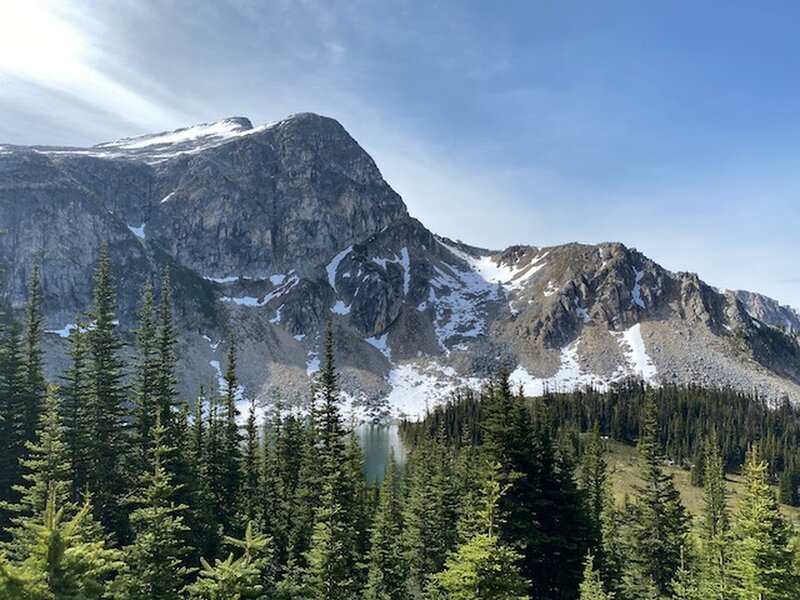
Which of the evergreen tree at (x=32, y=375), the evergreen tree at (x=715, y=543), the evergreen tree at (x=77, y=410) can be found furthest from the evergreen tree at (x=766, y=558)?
the evergreen tree at (x=32, y=375)

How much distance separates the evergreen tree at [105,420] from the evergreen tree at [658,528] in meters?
34.8

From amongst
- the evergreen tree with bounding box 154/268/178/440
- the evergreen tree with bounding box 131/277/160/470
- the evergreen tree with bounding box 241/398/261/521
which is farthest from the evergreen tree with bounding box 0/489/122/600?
the evergreen tree with bounding box 241/398/261/521

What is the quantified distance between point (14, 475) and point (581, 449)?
118 metres

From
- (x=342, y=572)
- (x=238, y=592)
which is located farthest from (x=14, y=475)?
(x=238, y=592)

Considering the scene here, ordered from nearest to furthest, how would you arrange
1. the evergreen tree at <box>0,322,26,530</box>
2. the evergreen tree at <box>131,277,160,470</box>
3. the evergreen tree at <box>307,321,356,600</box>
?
1. the evergreen tree at <box>307,321,356,600</box>
2. the evergreen tree at <box>0,322,26,530</box>
3. the evergreen tree at <box>131,277,160,470</box>

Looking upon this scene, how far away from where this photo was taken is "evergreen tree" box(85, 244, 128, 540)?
3322 centimetres

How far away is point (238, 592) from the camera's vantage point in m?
14.7

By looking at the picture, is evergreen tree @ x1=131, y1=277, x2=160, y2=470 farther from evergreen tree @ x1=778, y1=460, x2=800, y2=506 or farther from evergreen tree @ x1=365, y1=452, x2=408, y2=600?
evergreen tree @ x1=778, y1=460, x2=800, y2=506

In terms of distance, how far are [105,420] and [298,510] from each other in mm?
17242

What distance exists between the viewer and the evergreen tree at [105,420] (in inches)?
1308

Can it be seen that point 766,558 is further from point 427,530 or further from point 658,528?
point 427,530

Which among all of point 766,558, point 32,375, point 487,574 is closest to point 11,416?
point 32,375

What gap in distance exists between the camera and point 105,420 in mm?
35812

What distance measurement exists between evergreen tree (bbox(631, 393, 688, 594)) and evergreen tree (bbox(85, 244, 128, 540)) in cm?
3482
